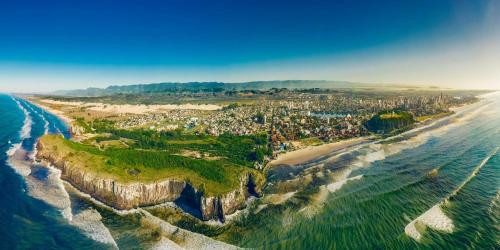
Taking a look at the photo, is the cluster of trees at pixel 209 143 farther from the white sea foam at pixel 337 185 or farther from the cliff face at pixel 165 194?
the white sea foam at pixel 337 185

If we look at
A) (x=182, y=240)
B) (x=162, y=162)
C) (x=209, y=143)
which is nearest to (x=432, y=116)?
(x=209, y=143)

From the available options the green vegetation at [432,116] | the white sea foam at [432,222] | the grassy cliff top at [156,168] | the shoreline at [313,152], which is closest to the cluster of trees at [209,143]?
the shoreline at [313,152]

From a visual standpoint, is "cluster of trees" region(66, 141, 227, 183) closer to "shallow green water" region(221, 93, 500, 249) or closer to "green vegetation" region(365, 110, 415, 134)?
"shallow green water" region(221, 93, 500, 249)

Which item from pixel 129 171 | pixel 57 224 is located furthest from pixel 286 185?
pixel 57 224

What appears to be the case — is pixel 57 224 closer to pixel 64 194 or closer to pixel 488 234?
pixel 64 194

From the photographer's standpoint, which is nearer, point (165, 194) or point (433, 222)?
point (433, 222)

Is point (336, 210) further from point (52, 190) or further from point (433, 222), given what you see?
point (52, 190)

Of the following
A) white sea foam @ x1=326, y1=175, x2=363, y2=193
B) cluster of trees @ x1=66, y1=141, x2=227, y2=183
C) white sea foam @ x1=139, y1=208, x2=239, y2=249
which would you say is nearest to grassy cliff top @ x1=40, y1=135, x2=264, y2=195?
cluster of trees @ x1=66, y1=141, x2=227, y2=183

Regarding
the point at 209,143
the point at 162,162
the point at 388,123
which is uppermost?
the point at 162,162
